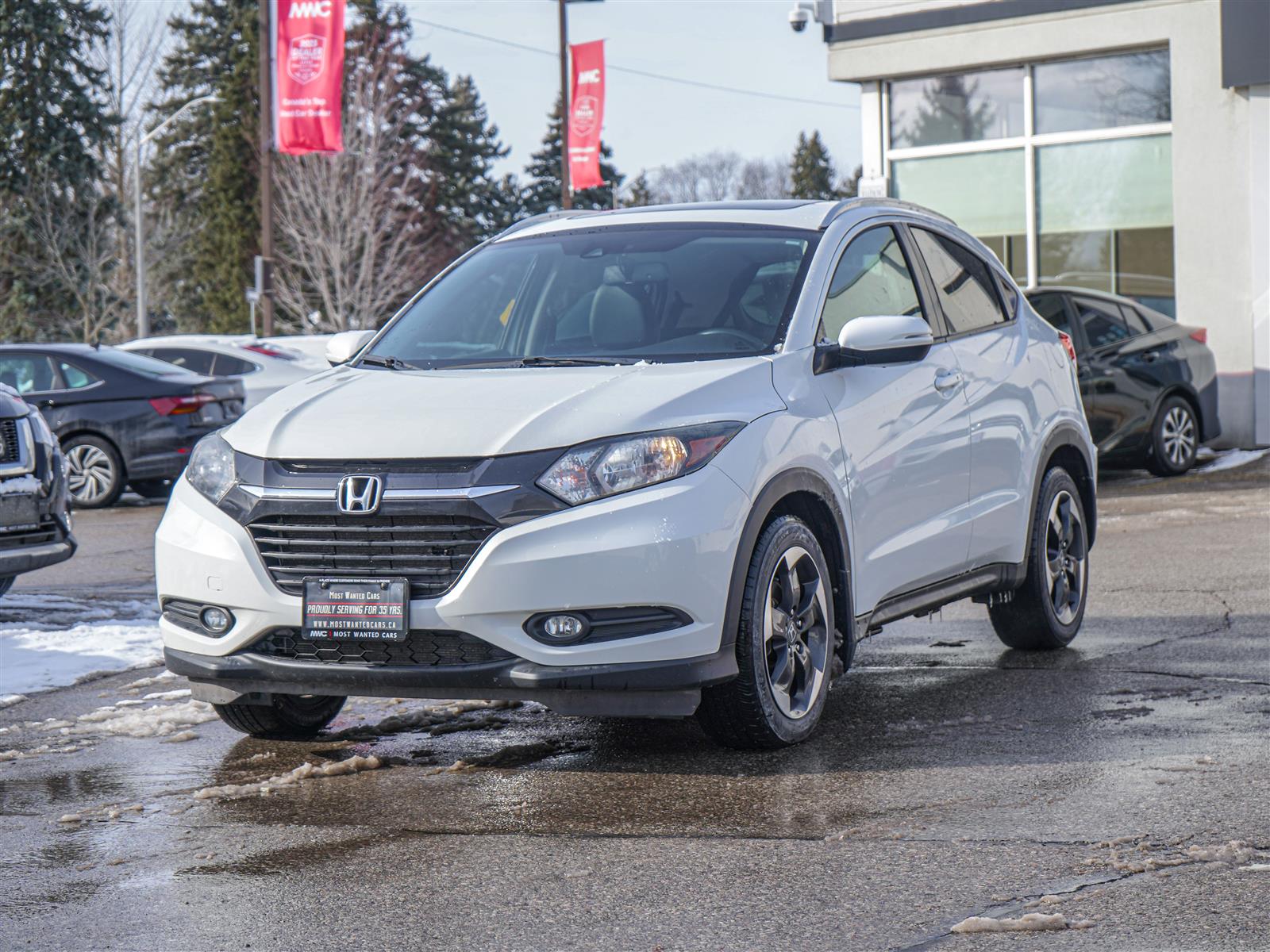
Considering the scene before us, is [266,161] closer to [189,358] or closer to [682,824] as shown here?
[189,358]

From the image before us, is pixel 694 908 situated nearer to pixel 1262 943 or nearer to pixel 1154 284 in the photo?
pixel 1262 943

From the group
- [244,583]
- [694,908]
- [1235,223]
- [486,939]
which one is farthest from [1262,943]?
[1235,223]

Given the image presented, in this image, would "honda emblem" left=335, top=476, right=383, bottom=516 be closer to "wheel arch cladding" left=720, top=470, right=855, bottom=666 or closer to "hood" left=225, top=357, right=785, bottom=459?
"hood" left=225, top=357, right=785, bottom=459

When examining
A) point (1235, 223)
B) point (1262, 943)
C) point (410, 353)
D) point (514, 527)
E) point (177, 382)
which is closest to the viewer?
point (1262, 943)

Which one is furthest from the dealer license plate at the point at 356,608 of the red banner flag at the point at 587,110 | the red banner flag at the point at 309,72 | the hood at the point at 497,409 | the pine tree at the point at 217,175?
the pine tree at the point at 217,175

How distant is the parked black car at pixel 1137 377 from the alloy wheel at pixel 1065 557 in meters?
7.02

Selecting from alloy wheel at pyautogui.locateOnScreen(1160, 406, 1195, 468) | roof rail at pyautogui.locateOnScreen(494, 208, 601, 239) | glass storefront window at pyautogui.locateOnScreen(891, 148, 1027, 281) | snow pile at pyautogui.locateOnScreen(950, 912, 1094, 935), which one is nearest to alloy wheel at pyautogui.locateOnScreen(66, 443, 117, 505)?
alloy wheel at pyautogui.locateOnScreen(1160, 406, 1195, 468)

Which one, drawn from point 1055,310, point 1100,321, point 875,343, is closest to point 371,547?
point 875,343

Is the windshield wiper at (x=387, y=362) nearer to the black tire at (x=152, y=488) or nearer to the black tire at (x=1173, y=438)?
the black tire at (x=152, y=488)

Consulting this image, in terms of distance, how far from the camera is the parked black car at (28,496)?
8.24 metres

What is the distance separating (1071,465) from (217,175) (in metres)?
55.7

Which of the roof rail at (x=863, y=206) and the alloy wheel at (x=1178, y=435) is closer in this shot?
the roof rail at (x=863, y=206)

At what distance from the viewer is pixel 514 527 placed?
500 cm

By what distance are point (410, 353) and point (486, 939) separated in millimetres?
3007
